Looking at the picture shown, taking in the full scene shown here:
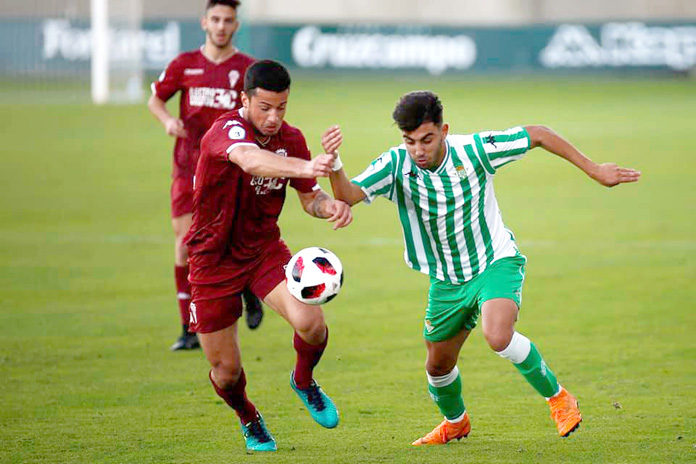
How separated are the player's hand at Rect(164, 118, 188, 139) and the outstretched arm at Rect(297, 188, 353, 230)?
111 inches

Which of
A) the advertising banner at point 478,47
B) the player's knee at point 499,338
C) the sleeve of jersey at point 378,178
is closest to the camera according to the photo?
the player's knee at point 499,338

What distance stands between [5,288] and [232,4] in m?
3.75

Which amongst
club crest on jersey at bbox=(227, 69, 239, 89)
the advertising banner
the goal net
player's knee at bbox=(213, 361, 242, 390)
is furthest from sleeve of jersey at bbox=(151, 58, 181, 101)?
the advertising banner

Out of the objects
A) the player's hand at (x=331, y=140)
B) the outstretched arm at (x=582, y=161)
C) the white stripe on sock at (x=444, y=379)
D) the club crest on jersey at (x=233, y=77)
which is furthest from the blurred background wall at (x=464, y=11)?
the player's hand at (x=331, y=140)

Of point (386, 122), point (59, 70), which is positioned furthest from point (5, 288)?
point (59, 70)

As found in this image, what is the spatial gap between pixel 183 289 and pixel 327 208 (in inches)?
129

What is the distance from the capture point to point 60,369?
332 inches

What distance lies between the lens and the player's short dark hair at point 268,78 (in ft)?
20.5

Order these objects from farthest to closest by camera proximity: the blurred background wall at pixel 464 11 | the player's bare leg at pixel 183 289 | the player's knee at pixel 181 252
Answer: the blurred background wall at pixel 464 11 < the player's knee at pixel 181 252 < the player's bare leg at pixel 183 289

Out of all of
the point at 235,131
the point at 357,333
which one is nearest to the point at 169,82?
the point at 357,333

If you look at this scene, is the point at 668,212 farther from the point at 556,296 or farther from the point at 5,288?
the point at 5,288

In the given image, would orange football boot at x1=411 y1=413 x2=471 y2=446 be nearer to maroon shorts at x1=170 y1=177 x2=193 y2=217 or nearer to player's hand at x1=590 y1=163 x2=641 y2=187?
player's hand at x1=590 y1=163 x2=641 y2=187

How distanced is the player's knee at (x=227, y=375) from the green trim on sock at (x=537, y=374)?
1.51 metres

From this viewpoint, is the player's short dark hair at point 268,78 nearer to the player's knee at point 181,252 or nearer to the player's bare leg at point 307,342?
the player's bare leg at point 307,342
